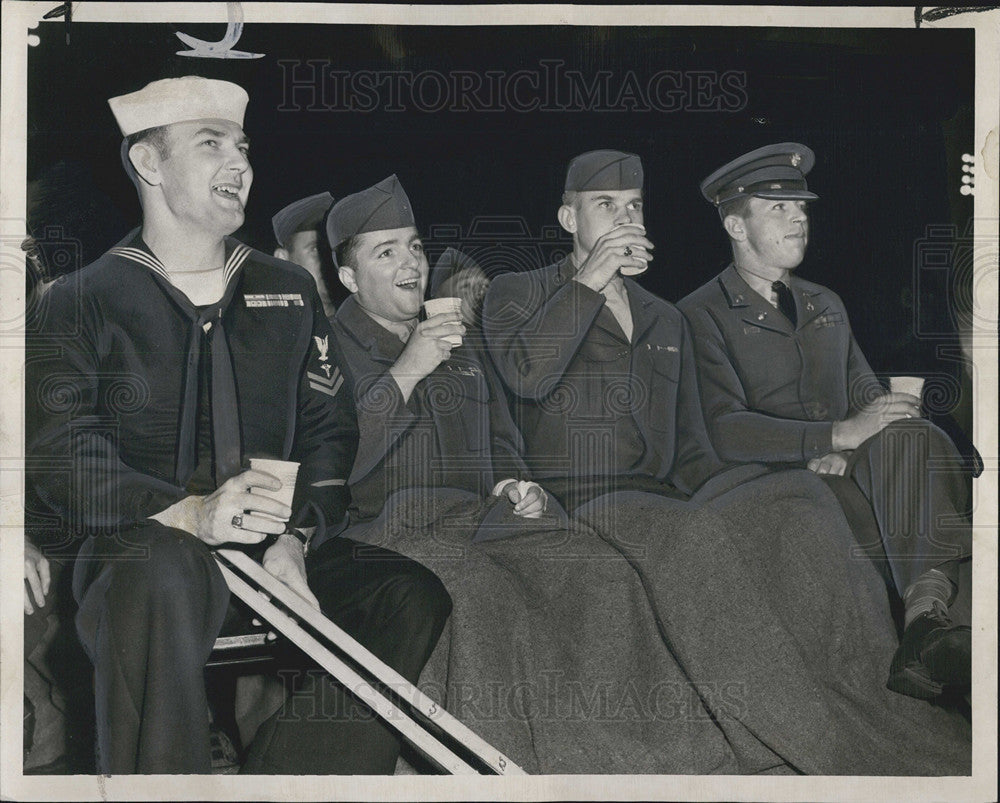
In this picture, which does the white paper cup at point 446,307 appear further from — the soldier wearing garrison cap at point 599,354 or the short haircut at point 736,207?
the short haircut at point 736,207

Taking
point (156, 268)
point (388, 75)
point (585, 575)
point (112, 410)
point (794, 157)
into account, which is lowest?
point (585, 575)

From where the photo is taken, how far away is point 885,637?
168 inches

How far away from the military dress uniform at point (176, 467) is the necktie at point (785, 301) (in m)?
1.72

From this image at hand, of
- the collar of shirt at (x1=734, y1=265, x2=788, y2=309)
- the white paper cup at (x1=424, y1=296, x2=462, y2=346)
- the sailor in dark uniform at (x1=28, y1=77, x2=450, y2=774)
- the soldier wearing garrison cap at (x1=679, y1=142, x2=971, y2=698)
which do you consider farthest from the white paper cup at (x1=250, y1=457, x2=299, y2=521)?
the collar of shirt at (x1=734, y1=265, x2=788, y2=309)

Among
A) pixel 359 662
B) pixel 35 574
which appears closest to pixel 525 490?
pixel 359 662

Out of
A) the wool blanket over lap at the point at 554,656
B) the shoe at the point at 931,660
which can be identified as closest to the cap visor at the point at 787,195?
the wool blanket over lap at the point at 554,656

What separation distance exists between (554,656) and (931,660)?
4.72 ft

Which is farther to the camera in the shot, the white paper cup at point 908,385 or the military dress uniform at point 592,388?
the white paper cup at point 908,385

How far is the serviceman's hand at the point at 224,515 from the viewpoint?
414 centimetres

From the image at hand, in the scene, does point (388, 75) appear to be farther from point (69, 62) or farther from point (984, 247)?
point (984, 247)

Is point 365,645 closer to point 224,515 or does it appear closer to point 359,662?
point 359,662

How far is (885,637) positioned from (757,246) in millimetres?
1582

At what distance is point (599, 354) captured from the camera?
4316 mm

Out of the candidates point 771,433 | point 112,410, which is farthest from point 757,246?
point 112,410
